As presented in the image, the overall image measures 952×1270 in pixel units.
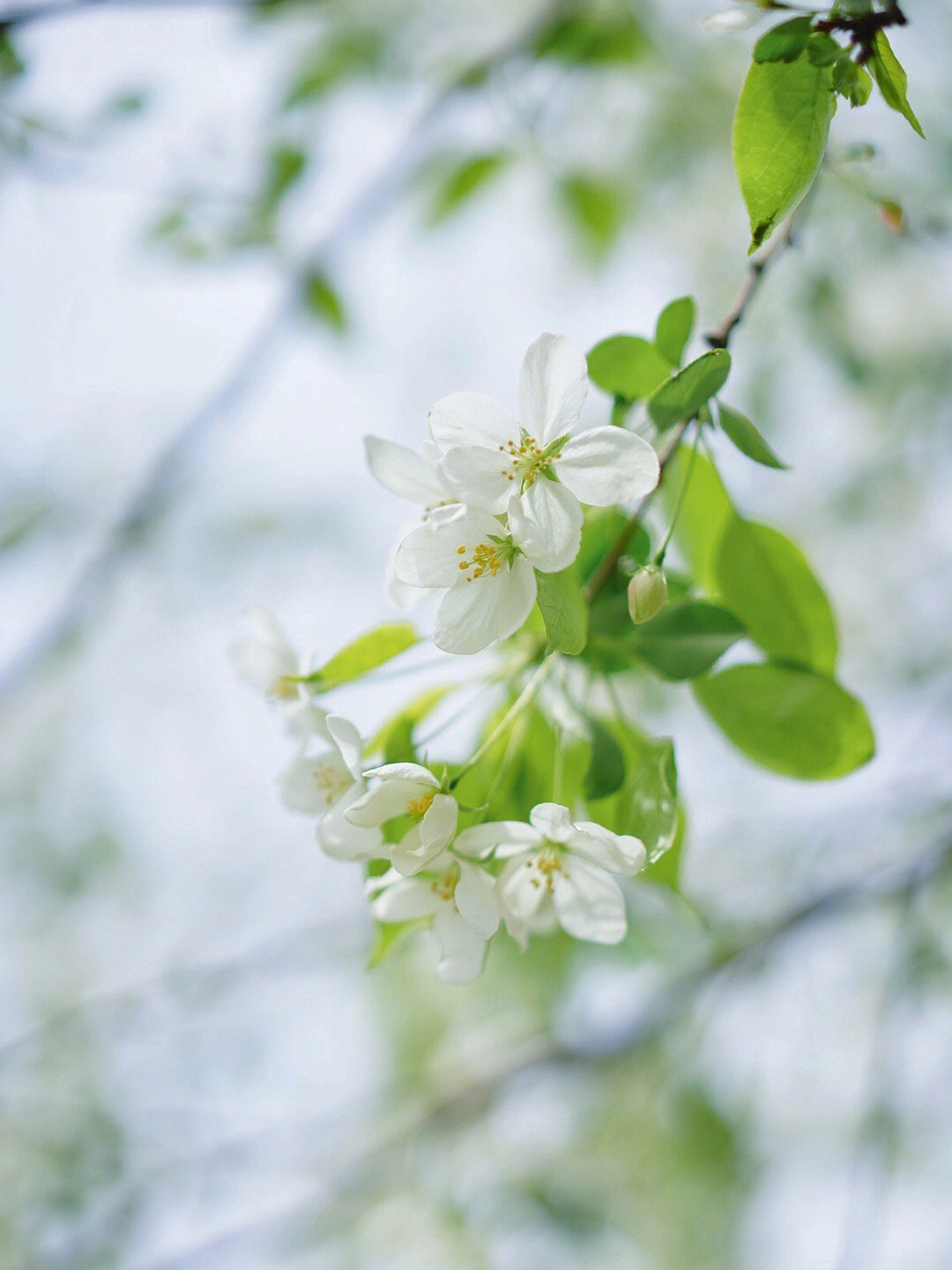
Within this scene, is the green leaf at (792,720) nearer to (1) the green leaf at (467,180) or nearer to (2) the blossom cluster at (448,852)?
(2) the blossom cluster at (448,852)

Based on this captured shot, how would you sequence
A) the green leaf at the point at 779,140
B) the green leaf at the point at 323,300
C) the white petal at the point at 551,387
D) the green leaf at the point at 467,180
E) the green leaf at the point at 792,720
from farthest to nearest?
the green leaf at the point at 323,300 < the green leaf at the point at 467,180 < the green leaf at the point at 792,720 < the white petal at the point at 551,387 < the green leaf at the point at 779,140

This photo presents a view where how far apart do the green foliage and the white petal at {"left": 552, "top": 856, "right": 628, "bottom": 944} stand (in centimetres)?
48

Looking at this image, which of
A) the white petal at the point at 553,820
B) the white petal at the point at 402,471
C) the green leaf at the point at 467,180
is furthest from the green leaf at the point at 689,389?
the green leaf at the point at 467,180

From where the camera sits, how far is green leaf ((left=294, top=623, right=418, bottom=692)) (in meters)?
1.13

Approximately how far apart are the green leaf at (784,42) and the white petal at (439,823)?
2.15 feet

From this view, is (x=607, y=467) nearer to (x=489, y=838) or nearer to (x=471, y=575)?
(x=471, y=575)

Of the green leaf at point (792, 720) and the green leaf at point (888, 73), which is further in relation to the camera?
the green leaf at point (792, 720)

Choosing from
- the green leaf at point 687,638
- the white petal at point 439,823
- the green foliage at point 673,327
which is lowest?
the white petal at point 439,823

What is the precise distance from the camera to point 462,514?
942mm

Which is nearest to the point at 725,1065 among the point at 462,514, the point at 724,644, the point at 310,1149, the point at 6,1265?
the point at 310,1149

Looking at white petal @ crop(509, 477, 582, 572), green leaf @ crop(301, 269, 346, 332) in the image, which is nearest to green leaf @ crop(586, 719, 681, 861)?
white petal @ crop(509, 477, 582, 572)

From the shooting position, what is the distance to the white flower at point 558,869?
0.96 meters

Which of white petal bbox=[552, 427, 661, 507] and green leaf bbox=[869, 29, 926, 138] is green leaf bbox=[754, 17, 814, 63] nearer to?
green leaf bbox=[869, 29, 926, 138]

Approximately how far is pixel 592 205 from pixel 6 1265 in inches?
153
